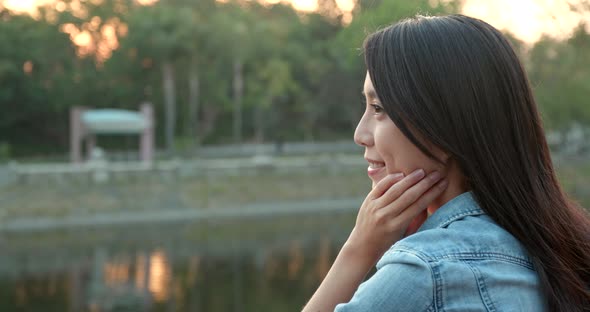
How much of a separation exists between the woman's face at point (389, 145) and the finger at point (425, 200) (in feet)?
0.07

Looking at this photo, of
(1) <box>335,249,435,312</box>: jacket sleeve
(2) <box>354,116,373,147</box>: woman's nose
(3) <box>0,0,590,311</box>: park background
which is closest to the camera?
(1) <box>335,249,435,312</box>: jacket sleeve

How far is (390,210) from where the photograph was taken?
1.15 meters

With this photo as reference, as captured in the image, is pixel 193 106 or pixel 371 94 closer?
pixel 371 94

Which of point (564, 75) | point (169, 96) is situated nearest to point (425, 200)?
point (169, 96)

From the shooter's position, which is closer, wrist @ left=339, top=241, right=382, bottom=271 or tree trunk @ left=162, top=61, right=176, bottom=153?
wrist @ left=339, top=241, right=382, bottom=271

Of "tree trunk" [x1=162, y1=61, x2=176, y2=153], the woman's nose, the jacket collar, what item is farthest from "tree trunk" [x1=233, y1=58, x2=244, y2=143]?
the jacket collar

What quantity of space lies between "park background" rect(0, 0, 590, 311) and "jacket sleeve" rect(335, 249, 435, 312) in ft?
29.8

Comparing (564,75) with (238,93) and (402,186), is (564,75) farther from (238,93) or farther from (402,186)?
(402,186)

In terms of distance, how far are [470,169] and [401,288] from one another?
24cm

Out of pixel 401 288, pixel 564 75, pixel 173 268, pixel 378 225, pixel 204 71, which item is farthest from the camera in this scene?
pixel 564 75

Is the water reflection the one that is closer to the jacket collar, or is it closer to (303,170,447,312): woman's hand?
(303,170,447,312): woman's hand

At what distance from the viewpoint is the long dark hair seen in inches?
41.9

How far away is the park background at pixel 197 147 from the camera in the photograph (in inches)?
534

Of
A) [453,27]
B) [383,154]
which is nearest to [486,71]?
[453,27]
